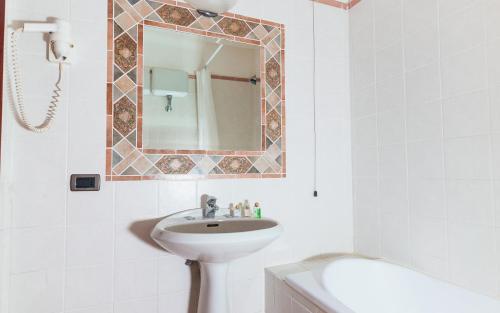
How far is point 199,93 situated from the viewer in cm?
151

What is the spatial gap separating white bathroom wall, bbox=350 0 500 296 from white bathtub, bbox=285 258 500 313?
3.5 inches

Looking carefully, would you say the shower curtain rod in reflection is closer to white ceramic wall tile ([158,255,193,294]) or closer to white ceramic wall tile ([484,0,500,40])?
white ceramic wall tile ([158,255,193,294])

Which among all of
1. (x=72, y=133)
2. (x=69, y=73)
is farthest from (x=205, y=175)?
(x=69, y=73)

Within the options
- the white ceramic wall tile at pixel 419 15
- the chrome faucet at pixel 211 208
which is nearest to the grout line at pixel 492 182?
the white ceramic wall tile at pixel 419 15

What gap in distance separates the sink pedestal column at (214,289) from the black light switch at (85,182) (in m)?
0.59

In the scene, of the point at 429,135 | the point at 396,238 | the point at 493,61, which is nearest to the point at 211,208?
the point at 396,238

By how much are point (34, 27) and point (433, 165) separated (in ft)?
5.98

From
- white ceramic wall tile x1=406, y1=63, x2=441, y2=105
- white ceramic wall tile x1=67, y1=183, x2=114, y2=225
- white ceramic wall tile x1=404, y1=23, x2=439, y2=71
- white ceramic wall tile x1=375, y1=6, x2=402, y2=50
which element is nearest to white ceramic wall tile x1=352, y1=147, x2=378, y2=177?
white ceramic wall tile x1=406, y1=63, x2=441, y2=105

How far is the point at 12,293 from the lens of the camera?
117cm

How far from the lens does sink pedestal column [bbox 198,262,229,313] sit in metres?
1.27

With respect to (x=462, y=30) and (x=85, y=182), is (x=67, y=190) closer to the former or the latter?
(x=85, y=182)

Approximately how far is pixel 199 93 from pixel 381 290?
4.34ft

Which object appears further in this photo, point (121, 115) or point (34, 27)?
point (121, 115)

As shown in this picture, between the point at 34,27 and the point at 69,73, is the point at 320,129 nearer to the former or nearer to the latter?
the point at 69,73
